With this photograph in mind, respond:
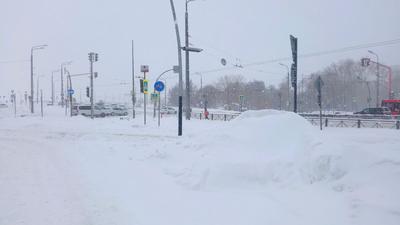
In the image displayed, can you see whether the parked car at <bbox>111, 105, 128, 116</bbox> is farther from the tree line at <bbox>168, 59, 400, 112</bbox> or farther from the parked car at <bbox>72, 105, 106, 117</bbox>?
the tree line at <bbox>168, 59, 400, 112</bbox>

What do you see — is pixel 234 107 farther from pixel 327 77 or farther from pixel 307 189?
pixel 307 189

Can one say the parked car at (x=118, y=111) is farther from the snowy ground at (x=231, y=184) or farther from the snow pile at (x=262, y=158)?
the snow pile at (x=262, y=158)

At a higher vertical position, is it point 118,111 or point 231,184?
point 118,111

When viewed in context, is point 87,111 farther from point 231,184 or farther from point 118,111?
point 231,184

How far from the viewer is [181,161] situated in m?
10.5

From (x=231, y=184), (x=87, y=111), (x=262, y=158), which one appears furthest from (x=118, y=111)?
(x=231, y=184)

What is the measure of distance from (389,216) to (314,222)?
1126 millimetres

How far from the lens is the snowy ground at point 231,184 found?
20.2ft

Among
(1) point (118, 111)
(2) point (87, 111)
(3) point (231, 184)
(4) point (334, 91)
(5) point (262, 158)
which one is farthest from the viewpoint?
(4) point (334, 91)

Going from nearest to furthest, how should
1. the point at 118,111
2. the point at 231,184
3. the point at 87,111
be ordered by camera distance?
the point at 231,184, the point at 87,111, the point at 118,111

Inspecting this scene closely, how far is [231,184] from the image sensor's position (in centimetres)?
796

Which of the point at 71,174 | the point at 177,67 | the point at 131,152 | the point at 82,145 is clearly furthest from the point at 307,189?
the point at 177,67

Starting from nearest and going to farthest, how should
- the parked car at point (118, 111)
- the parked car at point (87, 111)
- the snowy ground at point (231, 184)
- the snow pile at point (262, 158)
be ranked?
1. the snowy ground at point (231, 184)
2. the snow pile at point (262, 158)
3. the parked car at point (87, 111)
4. the parked car at point (118, 111)

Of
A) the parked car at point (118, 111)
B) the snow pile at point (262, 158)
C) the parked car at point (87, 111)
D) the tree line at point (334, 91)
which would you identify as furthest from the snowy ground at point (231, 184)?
the tree line at point (334, 91)
